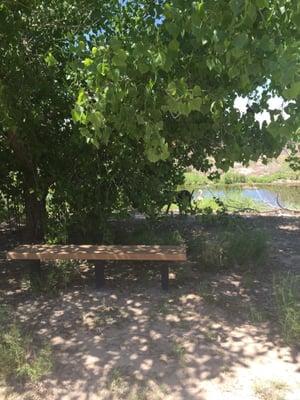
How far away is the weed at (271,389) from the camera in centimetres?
334

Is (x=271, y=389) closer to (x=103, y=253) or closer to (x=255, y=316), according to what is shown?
(x=255, y=316)

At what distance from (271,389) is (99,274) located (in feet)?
8.34

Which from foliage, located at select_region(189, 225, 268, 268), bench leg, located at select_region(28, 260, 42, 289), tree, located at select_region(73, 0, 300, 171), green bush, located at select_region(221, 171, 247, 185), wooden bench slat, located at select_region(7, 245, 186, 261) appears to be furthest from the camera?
green bush, located at select_region(221, 171, 247, 185)

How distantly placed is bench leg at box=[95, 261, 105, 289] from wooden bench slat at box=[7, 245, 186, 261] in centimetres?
15

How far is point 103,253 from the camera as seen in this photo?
532cm

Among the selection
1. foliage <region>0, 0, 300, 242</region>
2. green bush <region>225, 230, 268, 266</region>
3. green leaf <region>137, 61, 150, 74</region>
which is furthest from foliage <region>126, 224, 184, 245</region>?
green leaf <region>137, 61, 150, 74</region>

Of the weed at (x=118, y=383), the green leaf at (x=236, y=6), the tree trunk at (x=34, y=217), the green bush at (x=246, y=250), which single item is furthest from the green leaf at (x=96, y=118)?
the tree trunk at (x=34, y=217)

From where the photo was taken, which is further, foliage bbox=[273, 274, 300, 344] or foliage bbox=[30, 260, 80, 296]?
foliage bbox=[30, 260, 80, 296]

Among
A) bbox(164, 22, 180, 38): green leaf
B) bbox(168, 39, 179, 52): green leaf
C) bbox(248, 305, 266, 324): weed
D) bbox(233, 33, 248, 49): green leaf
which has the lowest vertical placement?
bbox(248, 305, 266, 324): weed

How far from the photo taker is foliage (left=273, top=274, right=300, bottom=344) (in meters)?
4.20

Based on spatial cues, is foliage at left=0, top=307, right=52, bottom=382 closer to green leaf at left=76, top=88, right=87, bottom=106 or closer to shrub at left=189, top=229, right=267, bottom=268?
green leaf at left=76, top=88, right=87, bottom=106

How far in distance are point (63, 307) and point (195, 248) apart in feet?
7.69

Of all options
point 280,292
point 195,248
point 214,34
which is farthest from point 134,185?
point 214,34

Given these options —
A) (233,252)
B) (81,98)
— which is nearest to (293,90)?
(81,98)
